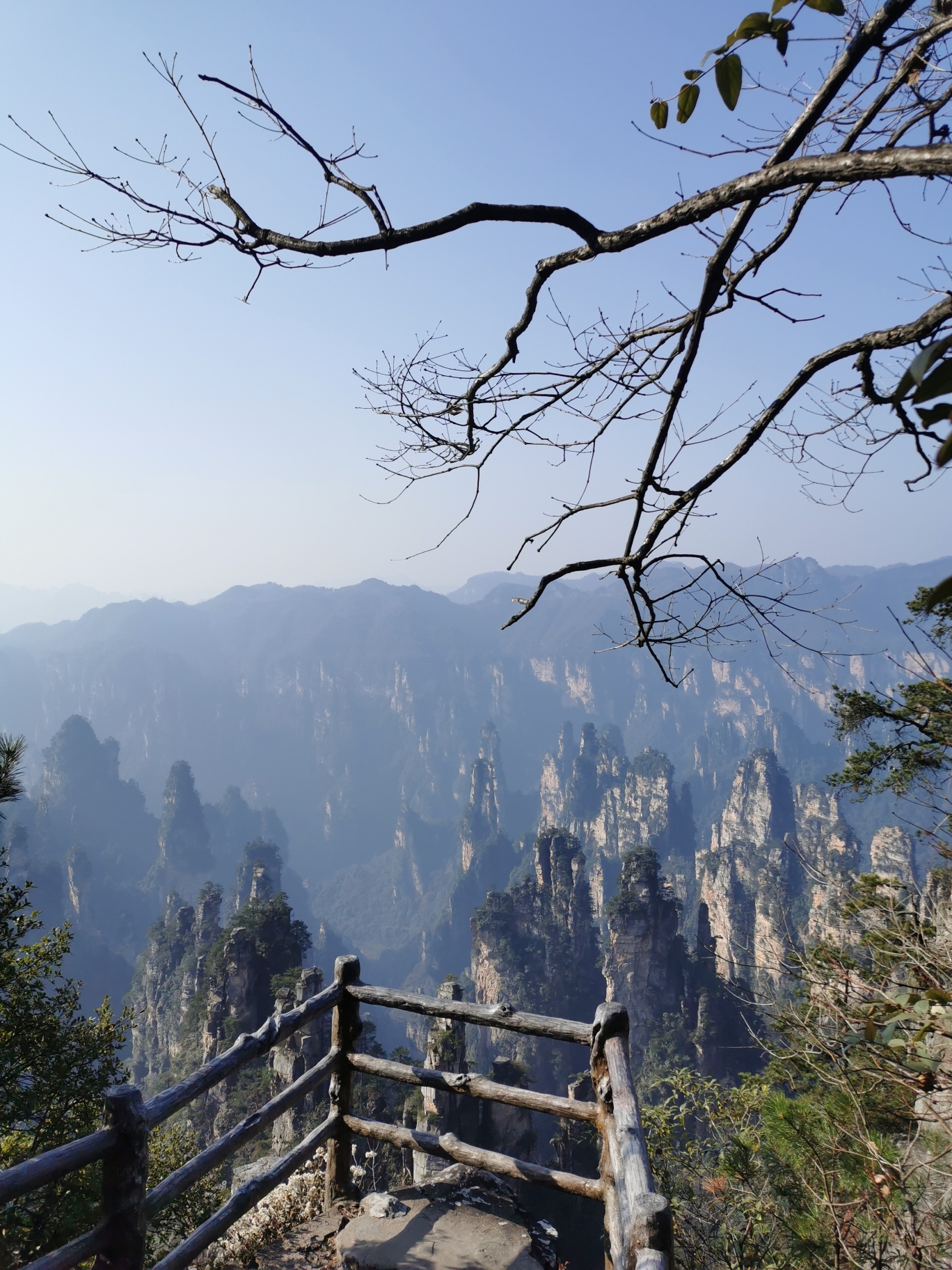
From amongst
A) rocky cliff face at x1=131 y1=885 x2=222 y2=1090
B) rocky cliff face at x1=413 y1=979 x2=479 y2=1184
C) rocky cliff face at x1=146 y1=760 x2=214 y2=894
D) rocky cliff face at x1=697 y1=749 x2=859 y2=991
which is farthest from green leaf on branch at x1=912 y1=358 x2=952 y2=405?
rocky cliff face at x1=146 y1=760 x2=214 y2=894

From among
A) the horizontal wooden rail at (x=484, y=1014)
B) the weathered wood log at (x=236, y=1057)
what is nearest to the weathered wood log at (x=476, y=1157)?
the horizontal wooden rail at (x=484, y=1014)

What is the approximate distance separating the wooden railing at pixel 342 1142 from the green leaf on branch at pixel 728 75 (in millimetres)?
2343

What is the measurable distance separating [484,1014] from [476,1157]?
571 millimetres

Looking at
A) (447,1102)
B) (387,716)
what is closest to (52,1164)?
(447,1102)

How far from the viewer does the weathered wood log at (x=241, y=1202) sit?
2588 millimetres

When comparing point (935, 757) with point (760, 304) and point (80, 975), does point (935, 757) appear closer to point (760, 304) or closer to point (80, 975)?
point (760, 304)

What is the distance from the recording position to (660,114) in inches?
68.5

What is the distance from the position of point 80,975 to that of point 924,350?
63.8 meters

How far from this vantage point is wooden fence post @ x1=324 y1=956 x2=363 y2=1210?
3564 mm

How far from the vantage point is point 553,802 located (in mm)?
99500

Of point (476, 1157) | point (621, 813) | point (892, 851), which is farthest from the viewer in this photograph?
Result: point (621, 813)

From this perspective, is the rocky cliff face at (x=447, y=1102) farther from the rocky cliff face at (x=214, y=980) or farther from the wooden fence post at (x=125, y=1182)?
the wooden fence post at (x=125, y=1182)

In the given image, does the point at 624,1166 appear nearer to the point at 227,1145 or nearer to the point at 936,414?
the point at 227,1145

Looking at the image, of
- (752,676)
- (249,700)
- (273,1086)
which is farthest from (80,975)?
(752,676)
